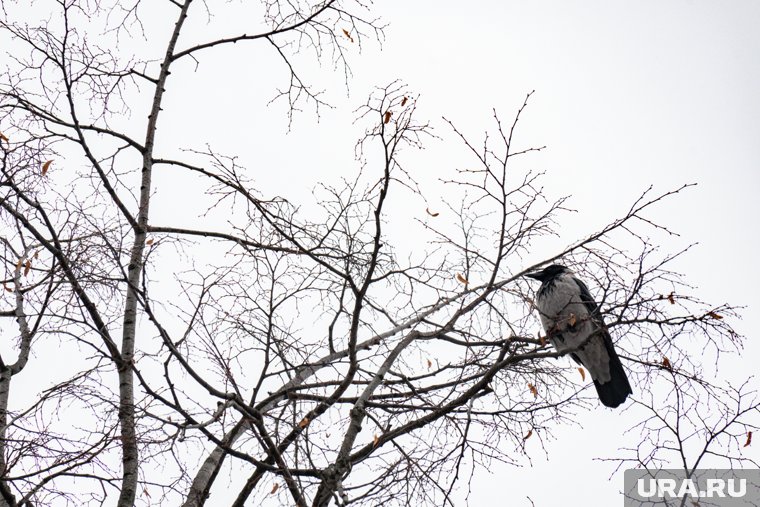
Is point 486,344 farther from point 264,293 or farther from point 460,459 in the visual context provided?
point 264,293

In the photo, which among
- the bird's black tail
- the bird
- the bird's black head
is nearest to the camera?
the bird

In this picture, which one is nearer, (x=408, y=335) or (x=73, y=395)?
(x=73, y=395)

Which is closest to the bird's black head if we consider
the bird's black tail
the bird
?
the bird

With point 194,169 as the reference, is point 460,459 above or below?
below

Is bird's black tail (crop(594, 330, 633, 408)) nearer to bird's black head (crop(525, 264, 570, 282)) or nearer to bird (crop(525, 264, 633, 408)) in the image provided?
bird (crop(525, 264, 633, 408))

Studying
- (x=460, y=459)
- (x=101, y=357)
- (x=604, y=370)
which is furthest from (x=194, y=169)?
(x=604, y=370)

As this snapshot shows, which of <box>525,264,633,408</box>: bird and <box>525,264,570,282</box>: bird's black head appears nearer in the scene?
<box>525,264,633,408</box>: bird

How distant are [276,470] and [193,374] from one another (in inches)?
26.8

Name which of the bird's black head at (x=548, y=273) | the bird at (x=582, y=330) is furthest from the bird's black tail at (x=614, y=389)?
the bird's black head at (x=548, y=273)

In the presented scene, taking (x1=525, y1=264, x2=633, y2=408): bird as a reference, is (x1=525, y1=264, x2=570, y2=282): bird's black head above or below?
above

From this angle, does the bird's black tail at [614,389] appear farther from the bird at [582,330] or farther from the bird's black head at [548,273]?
the bird's black head at [548,273]

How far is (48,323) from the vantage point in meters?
5.11

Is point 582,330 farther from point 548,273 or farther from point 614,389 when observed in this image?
point 614,389

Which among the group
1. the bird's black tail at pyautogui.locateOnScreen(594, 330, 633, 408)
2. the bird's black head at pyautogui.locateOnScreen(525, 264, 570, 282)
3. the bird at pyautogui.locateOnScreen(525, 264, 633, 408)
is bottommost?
the bird's black tail at pyautogui.locateOnScreen(594, 330, 633, 408)
